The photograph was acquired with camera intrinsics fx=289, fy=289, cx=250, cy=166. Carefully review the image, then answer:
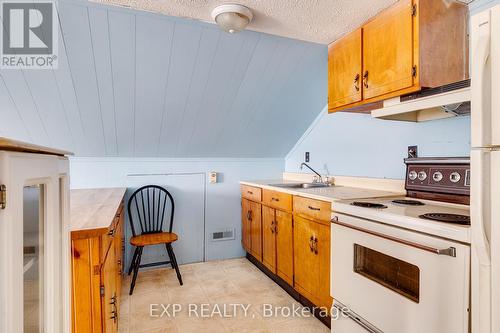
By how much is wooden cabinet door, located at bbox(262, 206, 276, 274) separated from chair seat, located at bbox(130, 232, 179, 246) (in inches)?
33.3

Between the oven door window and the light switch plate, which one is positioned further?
the light switch plate

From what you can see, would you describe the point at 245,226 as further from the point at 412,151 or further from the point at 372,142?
the point at 412,151

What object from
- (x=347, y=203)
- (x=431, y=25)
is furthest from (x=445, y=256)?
(x=431, y=25)

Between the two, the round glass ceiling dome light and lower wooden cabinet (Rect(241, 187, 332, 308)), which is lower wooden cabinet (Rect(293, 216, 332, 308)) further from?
the round glass ceiling dome light

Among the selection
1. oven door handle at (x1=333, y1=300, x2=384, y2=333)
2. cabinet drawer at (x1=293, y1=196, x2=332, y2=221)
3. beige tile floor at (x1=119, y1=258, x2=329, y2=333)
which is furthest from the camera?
beige tile floor at (x1=119, y1=258, x2=329, y2=333)

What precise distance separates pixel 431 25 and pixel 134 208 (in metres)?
2.88

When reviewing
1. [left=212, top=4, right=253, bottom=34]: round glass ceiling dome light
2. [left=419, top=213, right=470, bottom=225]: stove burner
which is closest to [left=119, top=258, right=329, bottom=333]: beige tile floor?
[left=419, top=213, right=470, bottom=225]: stove burner

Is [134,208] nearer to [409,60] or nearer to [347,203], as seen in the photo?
[347,203]

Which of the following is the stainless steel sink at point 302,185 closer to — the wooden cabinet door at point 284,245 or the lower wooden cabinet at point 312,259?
the wooden cabinet door at point 284,245

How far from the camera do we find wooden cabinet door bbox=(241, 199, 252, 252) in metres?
3.15

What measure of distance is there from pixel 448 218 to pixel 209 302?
1.84 m

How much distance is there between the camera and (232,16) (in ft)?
5.19

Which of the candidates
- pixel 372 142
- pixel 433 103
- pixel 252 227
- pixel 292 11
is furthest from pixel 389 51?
pixel 252 227

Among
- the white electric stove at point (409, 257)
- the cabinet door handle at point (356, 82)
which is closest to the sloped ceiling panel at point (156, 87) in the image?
the cabinet door handle at point (356, 82)
